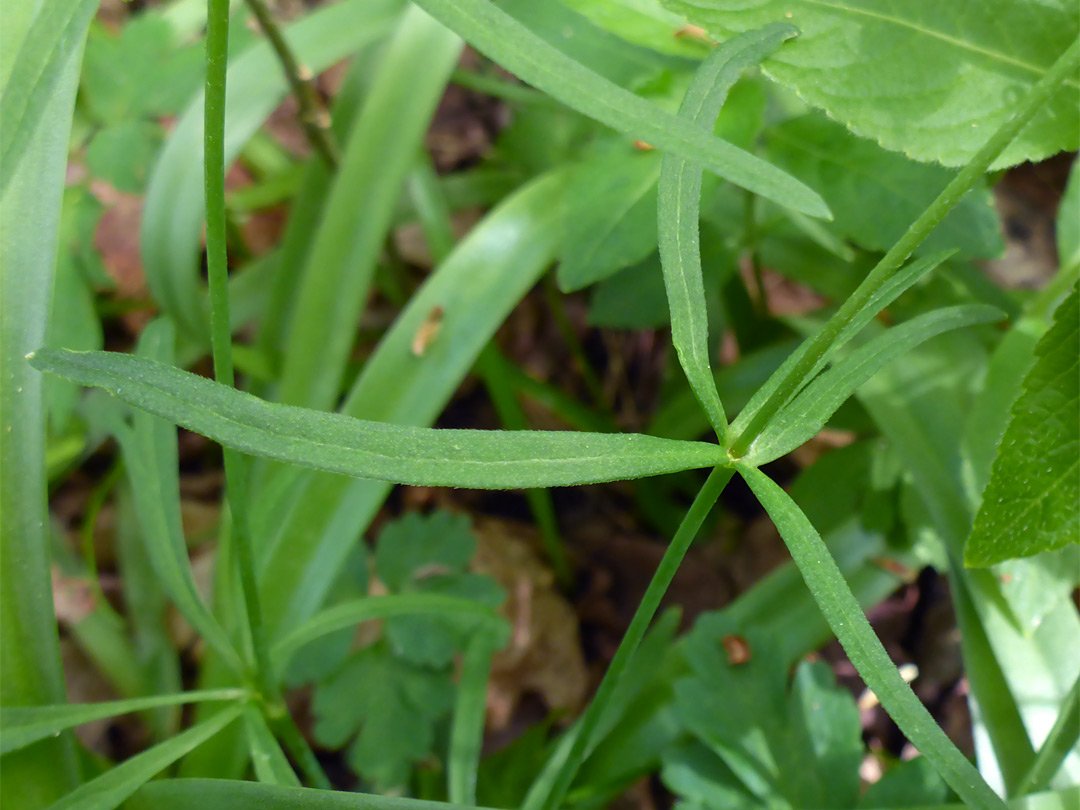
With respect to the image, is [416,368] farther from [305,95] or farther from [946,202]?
[946,202]

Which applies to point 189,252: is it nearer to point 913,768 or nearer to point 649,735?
point 649,735

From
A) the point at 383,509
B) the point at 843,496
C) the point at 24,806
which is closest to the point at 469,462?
the point at 24,806

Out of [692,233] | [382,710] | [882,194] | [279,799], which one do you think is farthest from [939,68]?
[382,710]

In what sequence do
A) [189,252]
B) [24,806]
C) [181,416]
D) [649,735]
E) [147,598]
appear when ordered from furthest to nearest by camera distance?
[147,598], [189,252], [649,735], [24,806], [181,416]

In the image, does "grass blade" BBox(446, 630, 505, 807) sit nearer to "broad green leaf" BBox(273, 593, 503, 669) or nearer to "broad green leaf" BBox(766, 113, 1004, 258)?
→ "broad green leaf" BBox(273, 593, 503, 669)

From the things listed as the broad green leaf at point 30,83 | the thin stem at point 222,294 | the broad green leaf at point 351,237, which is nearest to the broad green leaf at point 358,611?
the thin stem at point 222,294

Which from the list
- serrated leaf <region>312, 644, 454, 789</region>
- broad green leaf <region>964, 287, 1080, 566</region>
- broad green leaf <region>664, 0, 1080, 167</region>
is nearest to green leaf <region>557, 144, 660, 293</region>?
broad green leaf <region>664, 0, 1080, 167</region>
